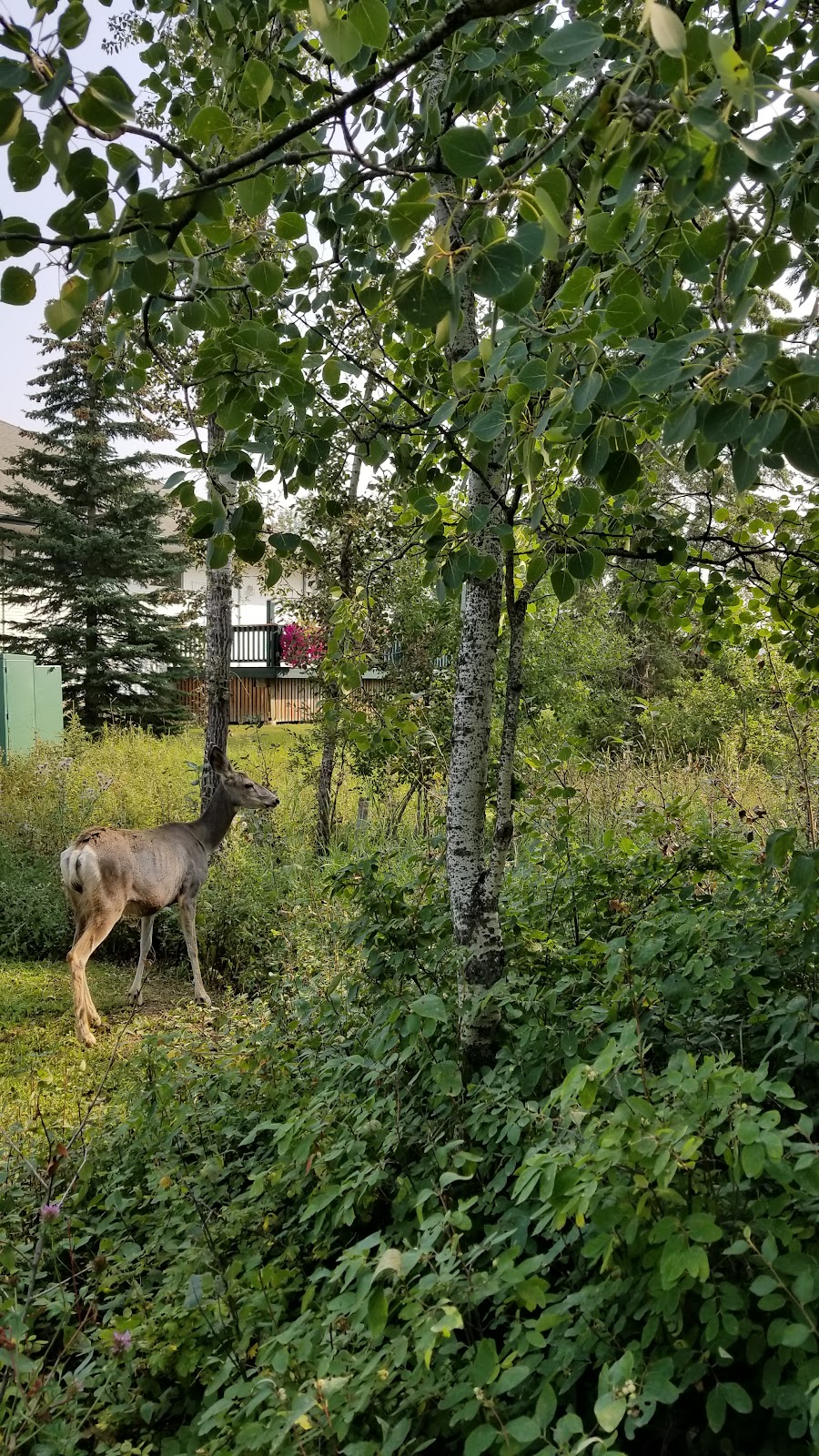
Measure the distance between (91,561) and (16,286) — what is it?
66.3ft

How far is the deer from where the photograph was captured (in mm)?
6238

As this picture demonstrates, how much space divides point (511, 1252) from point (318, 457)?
1.68m

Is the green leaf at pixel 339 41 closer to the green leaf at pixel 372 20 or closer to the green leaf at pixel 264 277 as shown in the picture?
the green leaf at pixel 372 20

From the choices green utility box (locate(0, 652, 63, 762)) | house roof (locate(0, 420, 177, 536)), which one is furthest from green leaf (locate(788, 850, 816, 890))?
house roof (locate(0, 420, 177, 536))

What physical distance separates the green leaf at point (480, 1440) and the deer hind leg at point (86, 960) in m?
4.75

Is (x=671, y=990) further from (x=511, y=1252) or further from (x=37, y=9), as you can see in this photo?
(x=37, y=9)

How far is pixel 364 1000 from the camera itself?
325 centimetres

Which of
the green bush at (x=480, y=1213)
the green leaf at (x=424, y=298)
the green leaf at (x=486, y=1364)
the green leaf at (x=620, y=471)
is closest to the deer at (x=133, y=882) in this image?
the green bush at (x=480, y=1213)

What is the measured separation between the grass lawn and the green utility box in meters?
5.96

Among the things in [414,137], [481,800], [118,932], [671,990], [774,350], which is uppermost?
[414,137]

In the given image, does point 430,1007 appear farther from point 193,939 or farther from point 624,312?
point 193,939

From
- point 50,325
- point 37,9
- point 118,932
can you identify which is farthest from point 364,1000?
point 118,932

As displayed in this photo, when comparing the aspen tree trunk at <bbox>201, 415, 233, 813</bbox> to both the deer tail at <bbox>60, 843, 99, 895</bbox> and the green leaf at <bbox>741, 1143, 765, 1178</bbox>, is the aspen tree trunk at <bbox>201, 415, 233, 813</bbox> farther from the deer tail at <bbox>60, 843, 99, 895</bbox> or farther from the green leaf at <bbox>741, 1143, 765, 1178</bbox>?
the green leaf at <bbox>741, 1143, 765, 1178</bbox>

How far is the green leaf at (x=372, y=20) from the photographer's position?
1306 millimetres
